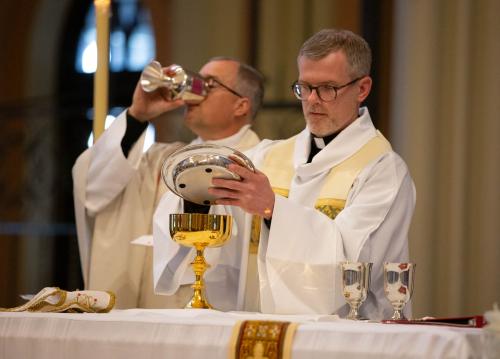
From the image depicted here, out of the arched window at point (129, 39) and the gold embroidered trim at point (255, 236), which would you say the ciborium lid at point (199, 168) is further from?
the arched window at point (129, 39)

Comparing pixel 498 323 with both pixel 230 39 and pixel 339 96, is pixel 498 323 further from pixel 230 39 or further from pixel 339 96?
pixel 230 39

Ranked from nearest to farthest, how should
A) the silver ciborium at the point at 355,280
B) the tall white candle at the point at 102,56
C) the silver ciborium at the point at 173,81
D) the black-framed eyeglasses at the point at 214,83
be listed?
the silver ciborium at the point at 355,280
the tall white candle at the point at 102,56
the silver ciborium at the point at 173,81
the black-framed eyeglasses at the point at 214,83

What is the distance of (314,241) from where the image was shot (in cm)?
364

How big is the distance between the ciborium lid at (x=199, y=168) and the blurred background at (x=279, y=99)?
3102 mm

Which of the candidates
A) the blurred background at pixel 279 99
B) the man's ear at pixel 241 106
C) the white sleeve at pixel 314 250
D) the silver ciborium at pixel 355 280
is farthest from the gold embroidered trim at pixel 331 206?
the blurred background at pixel 279 99

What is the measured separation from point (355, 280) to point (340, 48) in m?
1.12

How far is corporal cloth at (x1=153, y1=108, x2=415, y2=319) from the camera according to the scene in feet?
11.8

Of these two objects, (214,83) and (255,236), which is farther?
(214,83)

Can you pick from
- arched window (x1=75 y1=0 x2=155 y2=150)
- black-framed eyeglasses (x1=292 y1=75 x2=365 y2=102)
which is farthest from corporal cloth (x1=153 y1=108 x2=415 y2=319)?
arched window (x1=75 y1=0 x2=155 y2=150)

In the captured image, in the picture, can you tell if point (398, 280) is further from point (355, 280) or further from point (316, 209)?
point (316, 209)

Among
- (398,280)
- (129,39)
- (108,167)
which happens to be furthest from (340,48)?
(129,39)

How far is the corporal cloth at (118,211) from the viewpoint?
493 cm

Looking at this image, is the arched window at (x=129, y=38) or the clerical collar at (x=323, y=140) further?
the arched window at (x=129, y=38)

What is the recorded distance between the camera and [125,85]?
8914mm
